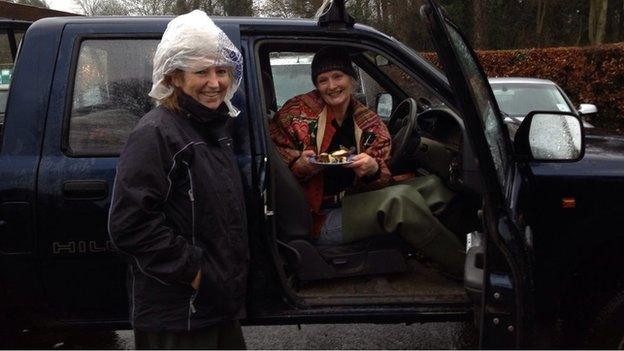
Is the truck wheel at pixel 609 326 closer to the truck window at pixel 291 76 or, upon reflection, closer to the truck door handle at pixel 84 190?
the truck door handle at pixel 84 190

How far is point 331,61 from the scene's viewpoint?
346 cm

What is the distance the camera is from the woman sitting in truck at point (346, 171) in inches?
128

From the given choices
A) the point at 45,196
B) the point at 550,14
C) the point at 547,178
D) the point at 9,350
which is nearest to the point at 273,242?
the point at 45,196

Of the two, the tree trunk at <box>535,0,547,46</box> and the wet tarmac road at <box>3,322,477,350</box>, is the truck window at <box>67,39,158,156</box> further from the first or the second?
the tree trunk at <box>535,0,547,46</box>

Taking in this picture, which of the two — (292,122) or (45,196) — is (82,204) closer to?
(45,196)

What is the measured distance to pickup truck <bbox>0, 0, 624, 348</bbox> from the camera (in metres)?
2.69

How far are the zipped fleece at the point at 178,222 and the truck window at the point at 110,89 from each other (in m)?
0.98

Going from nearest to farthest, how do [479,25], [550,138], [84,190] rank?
[550,138], [84,190], [479,25]

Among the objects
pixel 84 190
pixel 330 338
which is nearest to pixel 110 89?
pixel 84 190

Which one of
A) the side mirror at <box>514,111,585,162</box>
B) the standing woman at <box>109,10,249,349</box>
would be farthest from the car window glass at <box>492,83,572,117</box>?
the standing woman at <box>109,10,249,349</box>

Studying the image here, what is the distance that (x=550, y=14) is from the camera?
89.7 ft

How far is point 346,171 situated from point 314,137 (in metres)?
0.25

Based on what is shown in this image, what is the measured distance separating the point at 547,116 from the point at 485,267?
77 cm

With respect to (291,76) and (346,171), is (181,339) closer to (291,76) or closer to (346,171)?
(346,171)
